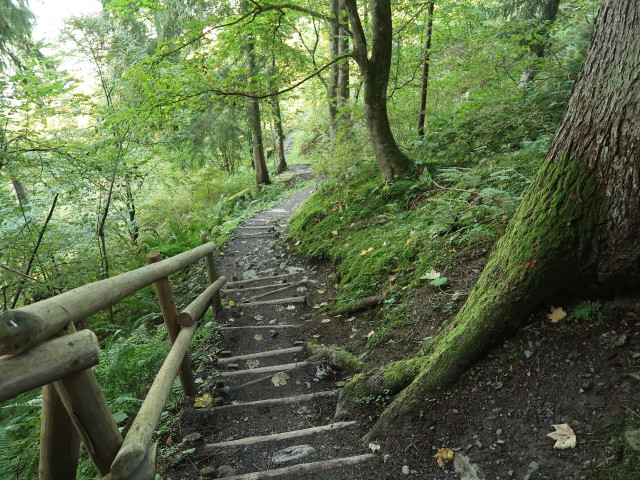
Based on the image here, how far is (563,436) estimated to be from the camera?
6.68 ft

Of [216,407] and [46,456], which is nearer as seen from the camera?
[46,456]

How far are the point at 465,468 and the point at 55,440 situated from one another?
7.28 ft

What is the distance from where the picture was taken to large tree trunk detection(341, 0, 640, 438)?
7.02ft

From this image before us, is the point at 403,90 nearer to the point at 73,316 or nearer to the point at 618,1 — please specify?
the point at 618,1

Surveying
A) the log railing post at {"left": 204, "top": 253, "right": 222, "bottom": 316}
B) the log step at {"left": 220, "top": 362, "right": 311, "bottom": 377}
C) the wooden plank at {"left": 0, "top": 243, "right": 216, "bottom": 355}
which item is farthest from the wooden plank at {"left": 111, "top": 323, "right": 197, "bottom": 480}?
the log railing post at {"left": 204, "top": 253, "right": 222, "bottom": 316}

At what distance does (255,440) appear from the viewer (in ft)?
9.93

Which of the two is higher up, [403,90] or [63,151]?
[403,90]

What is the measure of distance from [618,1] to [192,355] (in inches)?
201

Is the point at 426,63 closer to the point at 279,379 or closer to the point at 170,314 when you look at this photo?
the point at 279,379

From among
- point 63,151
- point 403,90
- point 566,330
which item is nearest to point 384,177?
point 403,90

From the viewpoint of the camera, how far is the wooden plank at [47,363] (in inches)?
49.8

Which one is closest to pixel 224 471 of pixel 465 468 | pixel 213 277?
pixel 465 468

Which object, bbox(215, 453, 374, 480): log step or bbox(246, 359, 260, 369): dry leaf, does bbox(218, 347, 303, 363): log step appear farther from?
bbox(215, 453, 374, 480): log step

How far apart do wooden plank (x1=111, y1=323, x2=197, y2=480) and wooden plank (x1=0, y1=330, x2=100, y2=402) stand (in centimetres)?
52
